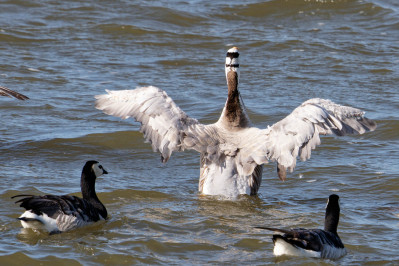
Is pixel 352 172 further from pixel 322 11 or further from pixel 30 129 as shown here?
pixel 322 11

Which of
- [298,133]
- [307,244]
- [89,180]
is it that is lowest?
[307,244]

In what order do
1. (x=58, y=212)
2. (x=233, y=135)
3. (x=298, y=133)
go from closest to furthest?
1. (x=58, y=212)
2. (x=298, y=133)
3. (x=233, y=135)

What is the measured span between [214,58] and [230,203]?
310 inches

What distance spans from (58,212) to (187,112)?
5834 mm

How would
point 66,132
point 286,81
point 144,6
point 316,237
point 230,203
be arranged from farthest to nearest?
point 144,6 → point 286,81 → point 66,132 → point 230,203 → point 316,237

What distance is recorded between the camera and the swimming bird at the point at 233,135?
29.3ft

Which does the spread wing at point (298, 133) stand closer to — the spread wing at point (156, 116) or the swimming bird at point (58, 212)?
the spread wing at point (156, 116)

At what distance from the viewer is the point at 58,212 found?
791 cm

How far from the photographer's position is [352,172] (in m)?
10.9

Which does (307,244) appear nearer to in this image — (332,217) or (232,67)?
(332,217)

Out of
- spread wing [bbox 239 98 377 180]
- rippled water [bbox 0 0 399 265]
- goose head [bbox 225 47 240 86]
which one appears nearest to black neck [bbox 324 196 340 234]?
rippled water [bbox 0 0 399 265]

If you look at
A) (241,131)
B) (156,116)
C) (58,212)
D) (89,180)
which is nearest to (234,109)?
(241,131)

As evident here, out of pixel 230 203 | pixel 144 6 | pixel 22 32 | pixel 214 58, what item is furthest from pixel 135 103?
pixel 144 6

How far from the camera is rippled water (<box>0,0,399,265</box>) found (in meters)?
8.08
